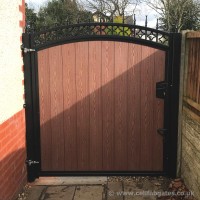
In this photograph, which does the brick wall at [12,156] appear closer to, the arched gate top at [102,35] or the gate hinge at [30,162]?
the gate hinge at [30,162]

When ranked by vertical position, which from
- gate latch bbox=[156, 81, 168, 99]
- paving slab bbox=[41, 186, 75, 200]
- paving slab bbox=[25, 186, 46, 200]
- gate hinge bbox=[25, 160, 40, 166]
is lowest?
paving slab bbox=[25, 186, 46, 200]

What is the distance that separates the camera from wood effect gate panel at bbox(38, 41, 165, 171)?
179 inches

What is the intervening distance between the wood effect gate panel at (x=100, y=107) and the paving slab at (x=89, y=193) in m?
0.38

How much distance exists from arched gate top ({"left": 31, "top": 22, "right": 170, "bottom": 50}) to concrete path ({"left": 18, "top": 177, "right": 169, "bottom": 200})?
199cm

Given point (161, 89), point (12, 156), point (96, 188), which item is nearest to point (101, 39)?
point (161, 89)

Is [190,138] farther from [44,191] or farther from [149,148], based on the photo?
[44,191]

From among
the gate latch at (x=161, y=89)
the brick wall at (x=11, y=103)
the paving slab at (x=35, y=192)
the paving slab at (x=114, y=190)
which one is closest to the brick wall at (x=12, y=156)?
the brick wall at (x=11, y=103)

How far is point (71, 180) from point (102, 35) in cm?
219

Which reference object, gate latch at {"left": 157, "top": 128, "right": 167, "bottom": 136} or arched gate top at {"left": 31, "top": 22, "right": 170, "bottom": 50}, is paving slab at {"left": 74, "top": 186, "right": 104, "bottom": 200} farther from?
arched gate top at {"left": 31, "top": 22, "right": 170, "bottom": 50}

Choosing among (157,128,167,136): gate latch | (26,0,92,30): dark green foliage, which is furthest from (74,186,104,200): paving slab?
(26,0,92,30): dark green foliage

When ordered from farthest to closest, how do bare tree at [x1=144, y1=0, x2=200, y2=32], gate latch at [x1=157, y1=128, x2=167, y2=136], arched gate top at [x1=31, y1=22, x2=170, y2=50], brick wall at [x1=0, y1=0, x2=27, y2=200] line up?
bare tree at [x1=144, y1=0, x2=200, y2=32] → gate latch at [x1=157, y1=128, x2=167, y2=136] → arched gate top at [x1=31, y1=22, x2=170, y2=50] → brick wall at [x1=0, y1=0, x2=27, y2=200]

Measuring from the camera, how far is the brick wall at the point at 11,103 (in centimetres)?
372

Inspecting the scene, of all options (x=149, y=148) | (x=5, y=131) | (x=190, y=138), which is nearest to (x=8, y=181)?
(x=5, y=131)

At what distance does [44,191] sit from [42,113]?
111 cm
